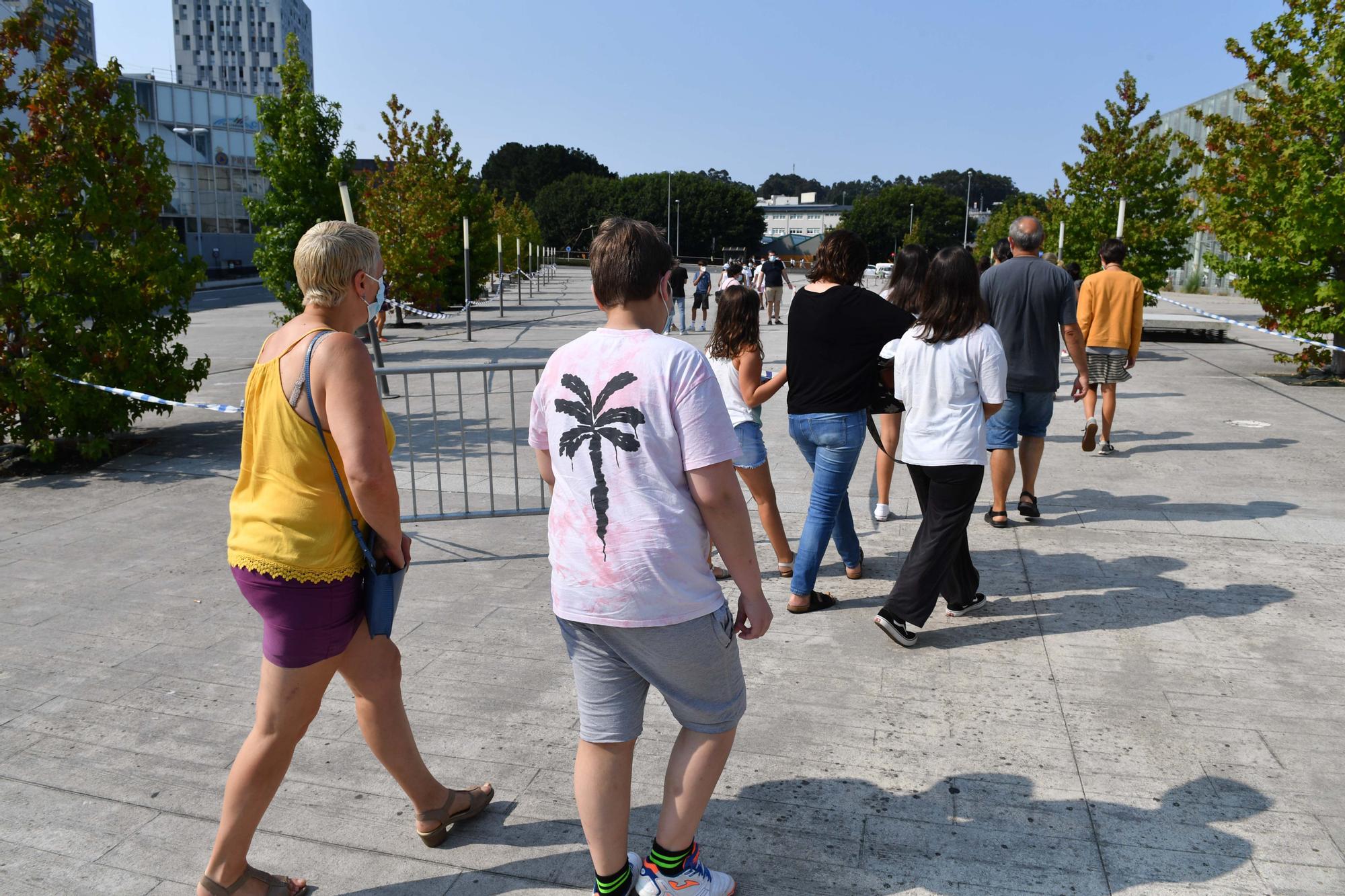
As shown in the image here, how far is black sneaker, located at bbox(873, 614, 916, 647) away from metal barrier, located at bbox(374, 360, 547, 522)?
2.02 m

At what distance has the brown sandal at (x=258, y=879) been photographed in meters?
2.75

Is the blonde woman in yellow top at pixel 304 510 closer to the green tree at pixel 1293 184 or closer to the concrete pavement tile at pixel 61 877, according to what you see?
the concrete pavement tile at pixel 61 877

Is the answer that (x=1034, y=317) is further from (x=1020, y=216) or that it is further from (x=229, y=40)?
(x=229, y=40)

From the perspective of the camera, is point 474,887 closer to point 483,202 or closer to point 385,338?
point 385,338

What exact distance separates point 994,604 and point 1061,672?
0.86m

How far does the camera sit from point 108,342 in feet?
26.7

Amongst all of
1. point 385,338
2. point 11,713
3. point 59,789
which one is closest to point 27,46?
point 11,713

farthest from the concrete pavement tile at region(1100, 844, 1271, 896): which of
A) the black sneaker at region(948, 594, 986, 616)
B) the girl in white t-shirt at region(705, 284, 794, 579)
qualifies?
the girl in white t-shirt at region(705, 284, 794, 579)

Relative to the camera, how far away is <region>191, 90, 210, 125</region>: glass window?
57750 mm

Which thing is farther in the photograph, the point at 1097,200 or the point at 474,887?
the point at 1097,200

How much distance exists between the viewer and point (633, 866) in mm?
2854

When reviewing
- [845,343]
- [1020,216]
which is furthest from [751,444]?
[1020,216]

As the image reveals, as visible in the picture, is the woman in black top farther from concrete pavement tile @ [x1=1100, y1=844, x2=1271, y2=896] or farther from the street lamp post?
the street lamp post

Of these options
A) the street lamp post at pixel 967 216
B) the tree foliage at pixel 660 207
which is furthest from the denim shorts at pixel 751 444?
the tree foliage at pixel 660 207
